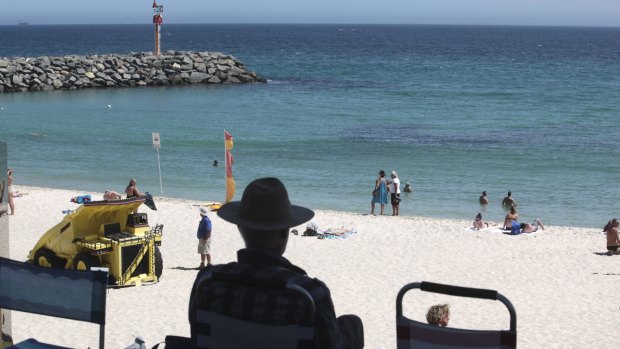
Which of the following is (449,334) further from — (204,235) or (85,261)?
(204,235)

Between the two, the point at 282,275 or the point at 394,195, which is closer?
the point at 282,275

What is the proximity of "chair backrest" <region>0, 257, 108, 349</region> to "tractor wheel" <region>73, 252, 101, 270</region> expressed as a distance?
23.3ft

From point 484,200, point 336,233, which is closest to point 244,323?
point 336,233

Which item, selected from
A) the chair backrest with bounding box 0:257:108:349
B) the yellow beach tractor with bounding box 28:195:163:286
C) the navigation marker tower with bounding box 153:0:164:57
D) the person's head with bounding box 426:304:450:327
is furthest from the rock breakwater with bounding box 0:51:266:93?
the chair backrest with bounding box 0:257:108:349

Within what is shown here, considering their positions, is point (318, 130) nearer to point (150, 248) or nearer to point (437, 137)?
point (437, 137)

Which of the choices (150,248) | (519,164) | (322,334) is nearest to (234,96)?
(519,164)

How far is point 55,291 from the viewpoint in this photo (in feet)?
16.7

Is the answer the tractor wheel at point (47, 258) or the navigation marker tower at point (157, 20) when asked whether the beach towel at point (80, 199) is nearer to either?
the tractor wheel at point (47, 258)

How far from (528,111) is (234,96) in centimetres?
1726

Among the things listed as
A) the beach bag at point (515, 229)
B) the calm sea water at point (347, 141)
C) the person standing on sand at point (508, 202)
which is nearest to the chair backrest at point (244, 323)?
the beach bag at point (515, 229)

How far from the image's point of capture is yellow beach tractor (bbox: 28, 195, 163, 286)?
485 inches

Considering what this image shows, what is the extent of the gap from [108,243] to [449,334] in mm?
9054

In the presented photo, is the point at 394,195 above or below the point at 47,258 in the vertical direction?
below

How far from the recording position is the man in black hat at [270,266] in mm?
3355
